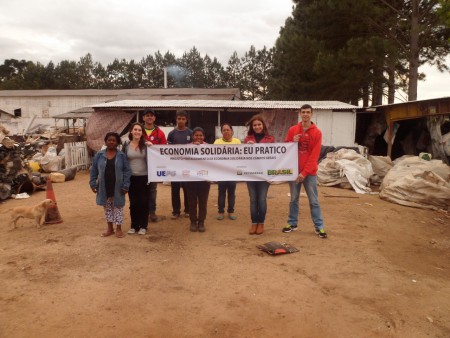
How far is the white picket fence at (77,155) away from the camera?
1269cm

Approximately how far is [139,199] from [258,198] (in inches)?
71.6

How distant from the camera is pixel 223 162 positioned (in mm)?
5605

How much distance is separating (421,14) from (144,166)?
Result: 14.7 m

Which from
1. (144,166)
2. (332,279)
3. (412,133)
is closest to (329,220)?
(332,279)

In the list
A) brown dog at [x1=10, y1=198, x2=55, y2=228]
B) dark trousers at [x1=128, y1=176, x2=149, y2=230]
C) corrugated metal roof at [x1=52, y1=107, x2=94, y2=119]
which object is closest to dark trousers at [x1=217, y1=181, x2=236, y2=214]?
dark trousers at [x1=128, y1=176, x2=149, y2=230]

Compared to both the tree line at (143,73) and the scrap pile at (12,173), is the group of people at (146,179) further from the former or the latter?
the tree line at (143,73)

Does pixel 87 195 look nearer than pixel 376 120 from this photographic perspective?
Yes

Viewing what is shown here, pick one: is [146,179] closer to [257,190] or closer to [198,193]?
[198,193]

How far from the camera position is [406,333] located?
9.53 ft

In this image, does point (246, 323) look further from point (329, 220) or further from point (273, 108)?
point (273, 108)

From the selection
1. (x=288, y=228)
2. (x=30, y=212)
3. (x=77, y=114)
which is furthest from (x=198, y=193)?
(x=77, y=114)

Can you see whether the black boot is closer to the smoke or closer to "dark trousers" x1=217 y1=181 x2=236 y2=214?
"dark trousers" x1=217 y1=181 x2=236 y2=214

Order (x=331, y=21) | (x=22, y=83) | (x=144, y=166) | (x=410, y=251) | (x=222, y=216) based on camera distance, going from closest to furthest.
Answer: (x=410, y=251) < (x=144, y=166) < (x=222, y=216) < (x=331, y=21) < (x=22, y=83)

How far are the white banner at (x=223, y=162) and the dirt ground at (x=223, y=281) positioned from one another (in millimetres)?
907
